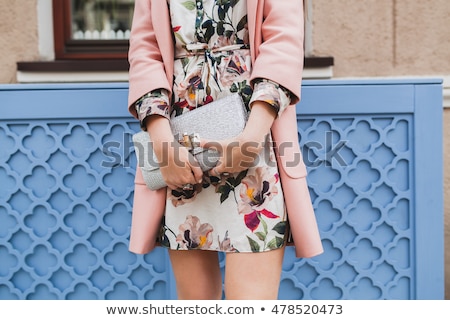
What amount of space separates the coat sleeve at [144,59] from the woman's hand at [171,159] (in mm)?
107

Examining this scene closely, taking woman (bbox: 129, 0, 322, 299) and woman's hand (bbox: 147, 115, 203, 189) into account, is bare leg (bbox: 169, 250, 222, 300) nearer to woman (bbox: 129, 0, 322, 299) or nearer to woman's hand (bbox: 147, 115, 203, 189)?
woman (bbox: 129, 0, 322, 299)

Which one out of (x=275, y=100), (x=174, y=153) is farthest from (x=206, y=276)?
(x=275, y=100)

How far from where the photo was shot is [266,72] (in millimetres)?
1229

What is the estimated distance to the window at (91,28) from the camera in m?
3.07

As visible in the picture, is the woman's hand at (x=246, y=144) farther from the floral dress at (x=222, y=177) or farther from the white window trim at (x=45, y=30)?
the white window trim at (x=45, y=30)

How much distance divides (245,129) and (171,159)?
0.68ft

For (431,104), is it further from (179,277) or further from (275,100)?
(179,277)

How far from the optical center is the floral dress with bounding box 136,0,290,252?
4.17 ft

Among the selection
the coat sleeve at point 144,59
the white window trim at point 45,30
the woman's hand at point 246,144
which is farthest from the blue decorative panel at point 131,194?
the white window trim at point 45,30

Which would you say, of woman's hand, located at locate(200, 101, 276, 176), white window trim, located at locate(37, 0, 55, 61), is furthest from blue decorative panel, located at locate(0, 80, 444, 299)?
white window trim, located at locate(37, 0, 55, 61)

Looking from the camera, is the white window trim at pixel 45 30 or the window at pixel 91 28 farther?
the window at pixel 91 28

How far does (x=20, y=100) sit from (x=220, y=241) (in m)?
1.13

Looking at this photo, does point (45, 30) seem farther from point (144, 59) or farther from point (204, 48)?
point (204, 48)
